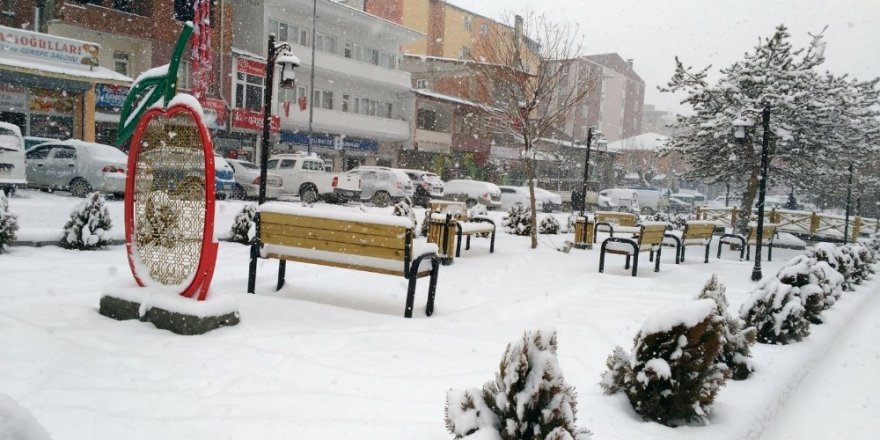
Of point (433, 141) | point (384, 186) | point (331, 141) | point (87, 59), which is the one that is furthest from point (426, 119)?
point (87, 59)

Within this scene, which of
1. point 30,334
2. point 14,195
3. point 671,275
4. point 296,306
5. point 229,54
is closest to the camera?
point 30,334

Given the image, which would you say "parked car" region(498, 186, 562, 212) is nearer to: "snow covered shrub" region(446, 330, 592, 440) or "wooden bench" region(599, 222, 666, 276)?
"wooden bench" region(599, 222, 666, 276)

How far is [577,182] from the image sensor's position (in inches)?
1523

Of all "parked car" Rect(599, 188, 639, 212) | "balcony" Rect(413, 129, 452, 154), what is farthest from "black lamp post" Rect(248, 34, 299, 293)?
"parked car" Rect(599, 188, 639, 212)

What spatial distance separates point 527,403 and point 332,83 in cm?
3384

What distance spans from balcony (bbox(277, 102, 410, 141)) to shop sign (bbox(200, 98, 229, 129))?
3788 mm

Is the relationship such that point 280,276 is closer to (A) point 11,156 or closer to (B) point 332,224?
(B) point 332,224

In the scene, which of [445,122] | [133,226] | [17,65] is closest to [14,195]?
[17,65]

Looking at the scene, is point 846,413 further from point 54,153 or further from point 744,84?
point 54,153

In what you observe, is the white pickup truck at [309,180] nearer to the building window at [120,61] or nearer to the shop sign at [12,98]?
the building window at [120,61]

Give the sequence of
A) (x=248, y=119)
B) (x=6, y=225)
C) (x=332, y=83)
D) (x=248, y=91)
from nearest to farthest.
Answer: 1. (x=6, y=225)
2. (x=248, y=119)
3. (x=248, y=91)
4. (x=332, y=83)

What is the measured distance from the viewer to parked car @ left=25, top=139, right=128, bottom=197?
49.8 feet

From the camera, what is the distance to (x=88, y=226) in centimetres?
865

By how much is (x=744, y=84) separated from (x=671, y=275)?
31.8ft
